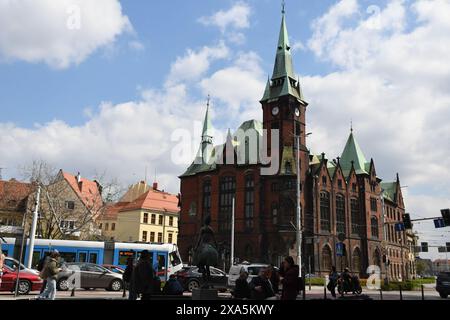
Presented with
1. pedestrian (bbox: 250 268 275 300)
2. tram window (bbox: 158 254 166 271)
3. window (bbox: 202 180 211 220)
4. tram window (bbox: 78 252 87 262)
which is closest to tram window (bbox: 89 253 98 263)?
tram window (bbox: 78 252 87 262)

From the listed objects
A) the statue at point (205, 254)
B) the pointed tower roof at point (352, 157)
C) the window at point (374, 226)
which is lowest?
A: the statue at point (205, 254)

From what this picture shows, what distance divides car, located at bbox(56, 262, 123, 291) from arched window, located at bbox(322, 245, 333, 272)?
3634 cm

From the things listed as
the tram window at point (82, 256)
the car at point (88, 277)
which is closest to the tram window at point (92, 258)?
the tram window at point (82, 256)

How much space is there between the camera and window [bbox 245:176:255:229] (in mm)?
56013

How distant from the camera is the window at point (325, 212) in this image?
2286 inches

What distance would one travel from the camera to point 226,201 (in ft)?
194

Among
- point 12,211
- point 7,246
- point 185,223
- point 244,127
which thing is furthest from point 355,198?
point 7,246

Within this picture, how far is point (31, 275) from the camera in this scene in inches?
838

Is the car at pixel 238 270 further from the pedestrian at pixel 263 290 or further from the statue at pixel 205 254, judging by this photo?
the pedestrian at pixel 263 290

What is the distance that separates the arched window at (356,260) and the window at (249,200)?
1683cm

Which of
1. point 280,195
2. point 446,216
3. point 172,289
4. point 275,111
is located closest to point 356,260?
point 280,195
